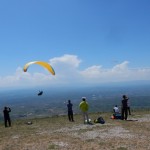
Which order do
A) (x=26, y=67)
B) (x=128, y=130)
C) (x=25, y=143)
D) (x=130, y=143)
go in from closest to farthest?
1. (x=130, y=143)
2. (x=25, y=143)
3. (x=128, y=130)
4. (x=26, y=67)

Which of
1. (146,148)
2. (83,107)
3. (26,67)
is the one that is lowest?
(146,148)

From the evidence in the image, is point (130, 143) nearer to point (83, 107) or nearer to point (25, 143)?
point (25, 143)

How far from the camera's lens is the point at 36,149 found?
21.7 metres

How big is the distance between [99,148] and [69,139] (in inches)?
157

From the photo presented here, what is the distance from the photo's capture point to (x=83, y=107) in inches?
1359

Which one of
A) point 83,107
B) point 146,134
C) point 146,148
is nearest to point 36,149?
point 146,148

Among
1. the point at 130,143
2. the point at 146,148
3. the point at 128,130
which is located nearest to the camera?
the point at 146,148

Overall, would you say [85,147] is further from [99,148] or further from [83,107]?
[83,107]

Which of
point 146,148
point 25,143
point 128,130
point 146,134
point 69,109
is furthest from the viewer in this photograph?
point 69,109

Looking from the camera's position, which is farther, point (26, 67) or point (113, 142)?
point (26, 67)

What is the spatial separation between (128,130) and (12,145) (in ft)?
34.5

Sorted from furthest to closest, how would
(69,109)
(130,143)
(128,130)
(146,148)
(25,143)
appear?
(69,109) → (128,130) → (25,143) → (130,143) → (146,148)

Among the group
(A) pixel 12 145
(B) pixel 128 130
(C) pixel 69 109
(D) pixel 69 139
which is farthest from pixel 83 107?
(A) pixel 12 145

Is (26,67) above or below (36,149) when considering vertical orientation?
above
